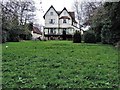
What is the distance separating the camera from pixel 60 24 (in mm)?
27344

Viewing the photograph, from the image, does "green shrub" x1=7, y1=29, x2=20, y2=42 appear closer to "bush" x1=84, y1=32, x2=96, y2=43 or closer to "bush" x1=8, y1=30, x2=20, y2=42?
"bush" x1=8, y1=30, x2=20, y2=42

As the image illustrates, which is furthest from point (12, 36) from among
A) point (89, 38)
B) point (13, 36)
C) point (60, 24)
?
point (60, 24)

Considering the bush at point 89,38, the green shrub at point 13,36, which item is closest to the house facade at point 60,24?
the green shrub at point 13,36

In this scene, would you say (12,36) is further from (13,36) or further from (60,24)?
(60,24)

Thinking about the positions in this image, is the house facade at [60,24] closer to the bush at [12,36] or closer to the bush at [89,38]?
the bush at [12,36]

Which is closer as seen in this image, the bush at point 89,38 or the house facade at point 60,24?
the bush at point 89,38

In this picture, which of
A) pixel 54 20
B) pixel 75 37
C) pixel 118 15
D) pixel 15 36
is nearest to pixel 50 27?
pixel 54 20

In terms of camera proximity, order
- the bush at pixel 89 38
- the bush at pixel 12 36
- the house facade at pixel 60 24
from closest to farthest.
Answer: the bush at pixel 89 38 → the bush at pixel 12 36 → the house facade at pixel 60 24

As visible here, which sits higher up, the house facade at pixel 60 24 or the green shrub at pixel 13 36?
the house facade at pixel 60 24

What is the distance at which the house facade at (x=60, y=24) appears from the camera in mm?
26016

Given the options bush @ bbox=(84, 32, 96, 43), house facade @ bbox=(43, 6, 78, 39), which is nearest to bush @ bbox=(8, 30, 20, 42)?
bush @ bbox=(84, 32, 96, 43)

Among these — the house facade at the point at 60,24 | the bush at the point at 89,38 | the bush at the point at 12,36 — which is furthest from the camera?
the house facade at the point at 60,24

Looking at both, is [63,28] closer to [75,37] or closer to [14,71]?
[75,37]

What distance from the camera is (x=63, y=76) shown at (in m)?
3.46
